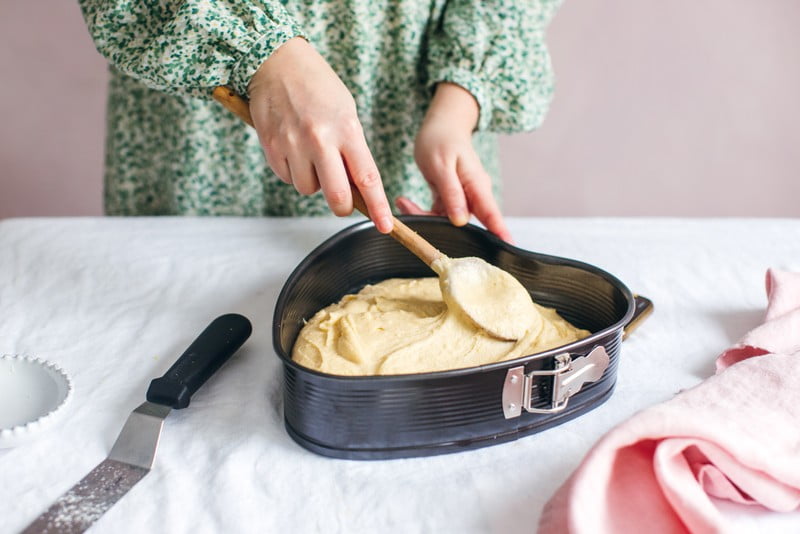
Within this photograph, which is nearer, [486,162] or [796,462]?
[796,462]

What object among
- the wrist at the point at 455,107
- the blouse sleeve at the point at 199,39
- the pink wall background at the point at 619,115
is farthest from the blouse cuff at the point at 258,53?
the pink wall background at the point at 619,115

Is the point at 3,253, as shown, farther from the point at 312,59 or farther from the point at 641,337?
the point at 641,337

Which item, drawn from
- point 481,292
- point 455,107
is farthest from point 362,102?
point 481,292

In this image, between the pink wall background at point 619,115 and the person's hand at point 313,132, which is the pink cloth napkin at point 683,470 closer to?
the person's hand at point 313,132

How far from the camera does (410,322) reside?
2.83 feet

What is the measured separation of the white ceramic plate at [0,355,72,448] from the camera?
0.77m

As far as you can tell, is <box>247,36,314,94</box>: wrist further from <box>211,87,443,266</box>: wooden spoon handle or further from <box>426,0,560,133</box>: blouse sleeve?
<box>426,0,560,133</box>: blouse sleeve

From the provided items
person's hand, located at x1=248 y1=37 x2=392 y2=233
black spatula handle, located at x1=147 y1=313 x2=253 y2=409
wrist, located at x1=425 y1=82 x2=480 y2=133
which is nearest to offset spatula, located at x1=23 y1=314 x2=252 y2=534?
black spatula handle, located at x1=147 y1=313 x2=253 y2=409

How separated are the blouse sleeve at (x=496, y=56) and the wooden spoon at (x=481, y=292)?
0.35 m

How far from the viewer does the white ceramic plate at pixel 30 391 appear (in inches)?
30.2

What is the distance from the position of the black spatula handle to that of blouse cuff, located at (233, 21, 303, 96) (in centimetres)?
28

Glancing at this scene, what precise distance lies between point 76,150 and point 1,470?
1.57 meters

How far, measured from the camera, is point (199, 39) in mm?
938

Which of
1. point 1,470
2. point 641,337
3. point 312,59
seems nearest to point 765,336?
point 641,337
